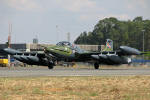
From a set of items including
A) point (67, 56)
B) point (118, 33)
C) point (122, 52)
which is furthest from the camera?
point (118, 33)

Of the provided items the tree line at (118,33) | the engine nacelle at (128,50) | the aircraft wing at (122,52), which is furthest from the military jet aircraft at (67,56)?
the tree line at (118,33)

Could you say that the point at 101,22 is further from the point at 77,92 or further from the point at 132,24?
the point at 77,92

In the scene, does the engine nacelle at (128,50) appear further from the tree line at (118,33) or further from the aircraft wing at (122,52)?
the tree line at (118,33)

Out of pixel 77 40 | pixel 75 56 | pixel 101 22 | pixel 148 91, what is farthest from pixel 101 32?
pixel 148 91

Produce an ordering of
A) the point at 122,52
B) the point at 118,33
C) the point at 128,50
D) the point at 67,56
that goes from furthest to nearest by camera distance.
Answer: the point at 118,33, the point at 67,56, the point at 122,52, the point at 128,50

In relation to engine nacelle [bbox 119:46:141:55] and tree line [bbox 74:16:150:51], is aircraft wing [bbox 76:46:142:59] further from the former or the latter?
tree line [bbox 74:16:150:51]

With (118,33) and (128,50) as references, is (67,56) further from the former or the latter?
(118,33)

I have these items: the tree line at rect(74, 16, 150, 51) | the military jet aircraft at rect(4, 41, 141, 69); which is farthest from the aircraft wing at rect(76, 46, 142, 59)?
the tree line at rect(74, 16, 150, 51)

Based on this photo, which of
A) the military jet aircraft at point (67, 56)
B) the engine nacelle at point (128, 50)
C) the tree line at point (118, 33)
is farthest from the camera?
the tree line at point (118, 33)

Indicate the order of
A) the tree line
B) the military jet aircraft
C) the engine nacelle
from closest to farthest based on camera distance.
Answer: the engine nacelle, the military jet aircraft, the tree line

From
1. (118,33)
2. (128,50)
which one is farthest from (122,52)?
(118,33)

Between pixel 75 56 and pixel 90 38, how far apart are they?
109 meters

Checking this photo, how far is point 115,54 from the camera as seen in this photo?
38.4 m

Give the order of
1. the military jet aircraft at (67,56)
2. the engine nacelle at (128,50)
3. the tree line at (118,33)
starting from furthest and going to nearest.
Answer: the tree line at (118,33) < the military jet aircraft at (67,56) < the engine nacelle at (128,50)
